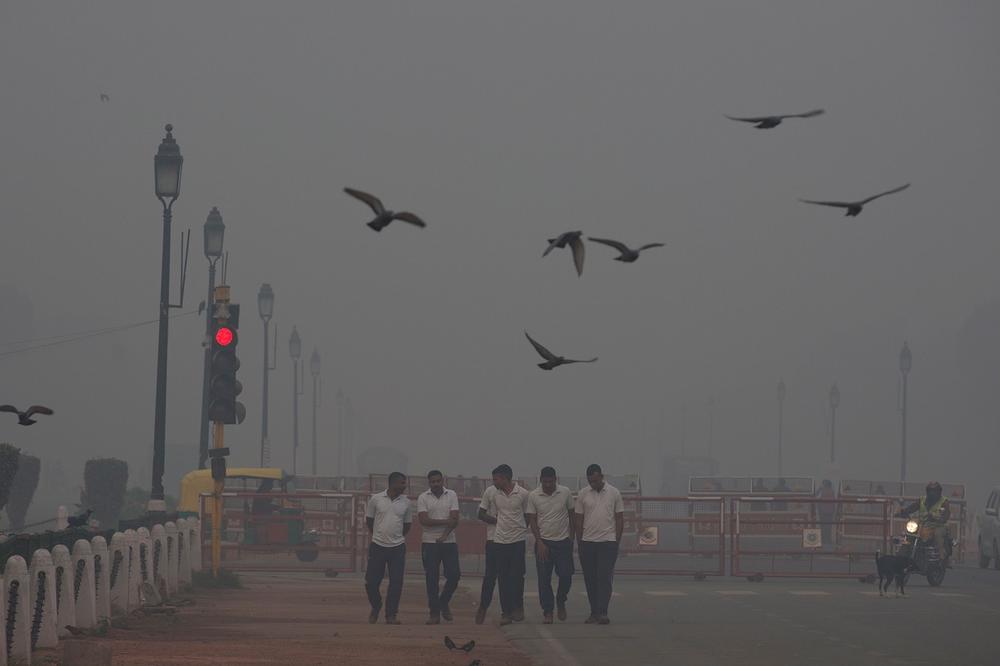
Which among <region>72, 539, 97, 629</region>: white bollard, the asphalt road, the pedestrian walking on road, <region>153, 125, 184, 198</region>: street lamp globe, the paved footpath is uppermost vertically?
<region>153, 125, 184, 198</region>: street lamp globe

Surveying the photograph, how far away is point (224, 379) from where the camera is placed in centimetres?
2567

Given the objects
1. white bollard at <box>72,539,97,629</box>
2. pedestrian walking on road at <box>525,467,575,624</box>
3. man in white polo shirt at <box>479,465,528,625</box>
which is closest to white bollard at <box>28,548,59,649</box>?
white bollard at <box>72,539,97,629</box>

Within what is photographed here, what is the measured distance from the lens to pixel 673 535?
4169cm

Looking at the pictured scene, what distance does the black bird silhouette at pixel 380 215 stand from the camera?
29.2 feet

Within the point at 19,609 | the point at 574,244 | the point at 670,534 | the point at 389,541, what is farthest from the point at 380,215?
the point at 670,534

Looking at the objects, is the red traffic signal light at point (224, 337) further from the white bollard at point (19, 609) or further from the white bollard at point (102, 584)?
the white bollard at point (19, 609)

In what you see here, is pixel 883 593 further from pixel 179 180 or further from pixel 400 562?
pixel 179 180

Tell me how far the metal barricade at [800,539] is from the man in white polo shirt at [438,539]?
11.4m

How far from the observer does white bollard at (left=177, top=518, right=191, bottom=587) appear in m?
25.5

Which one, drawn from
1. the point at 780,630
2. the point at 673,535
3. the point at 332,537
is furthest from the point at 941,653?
the point at 673,535

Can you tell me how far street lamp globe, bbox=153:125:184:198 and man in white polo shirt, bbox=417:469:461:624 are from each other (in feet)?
30.8

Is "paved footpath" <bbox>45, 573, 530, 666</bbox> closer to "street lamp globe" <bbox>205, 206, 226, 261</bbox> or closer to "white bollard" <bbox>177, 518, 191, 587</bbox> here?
"white bollard" <bbox>177, 518, 191, 587</bbox>

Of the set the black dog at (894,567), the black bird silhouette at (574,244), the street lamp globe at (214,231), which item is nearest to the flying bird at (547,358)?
the black bird silhouette at (574,244)

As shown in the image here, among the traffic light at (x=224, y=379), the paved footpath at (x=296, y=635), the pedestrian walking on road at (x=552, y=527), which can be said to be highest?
the traffic light at (x=224, y=379)
